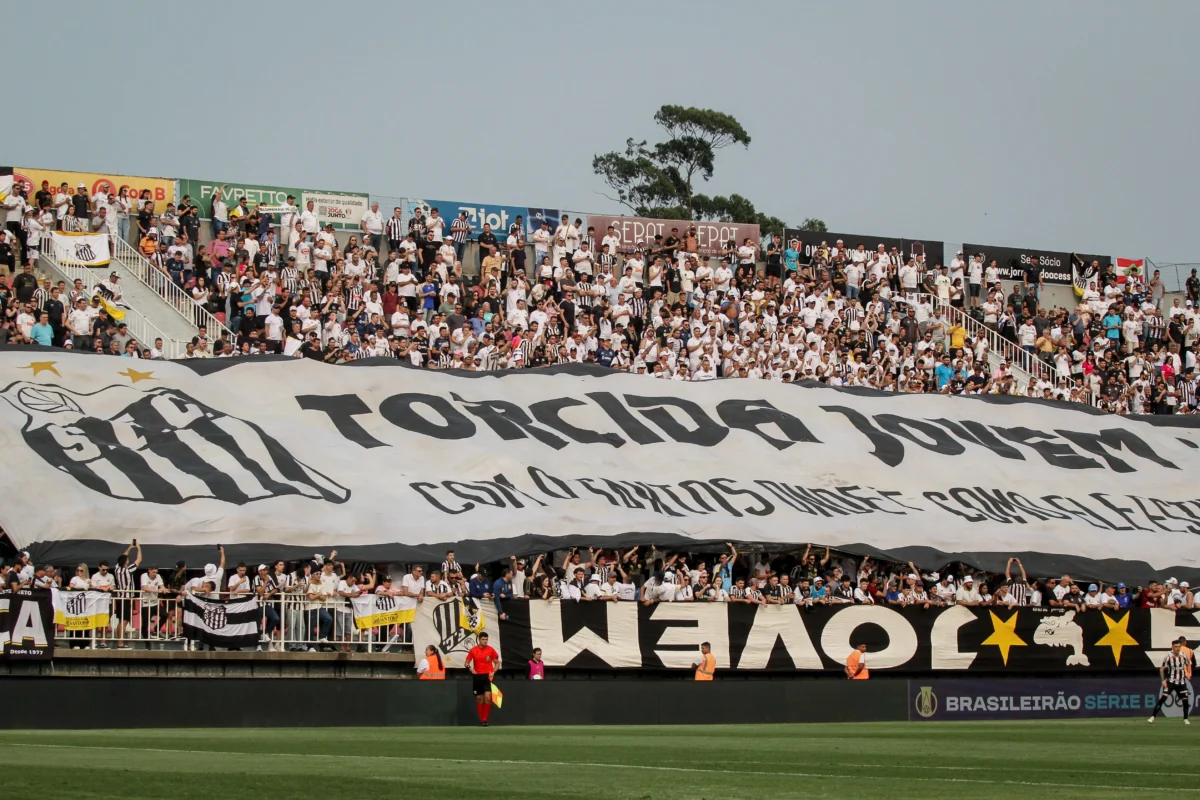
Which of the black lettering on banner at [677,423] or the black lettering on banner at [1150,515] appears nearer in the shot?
the black lettering on banner at [677,423]

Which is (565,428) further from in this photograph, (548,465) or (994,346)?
(994,346)

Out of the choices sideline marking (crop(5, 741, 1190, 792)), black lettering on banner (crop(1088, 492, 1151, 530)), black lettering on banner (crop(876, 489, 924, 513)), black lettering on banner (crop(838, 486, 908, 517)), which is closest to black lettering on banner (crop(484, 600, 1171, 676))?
black lettering on banner (crop(838, 486, 908, 517))

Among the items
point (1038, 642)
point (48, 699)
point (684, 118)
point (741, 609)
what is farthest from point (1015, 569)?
point (684, 118)

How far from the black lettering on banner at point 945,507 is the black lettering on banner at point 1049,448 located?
156 inches

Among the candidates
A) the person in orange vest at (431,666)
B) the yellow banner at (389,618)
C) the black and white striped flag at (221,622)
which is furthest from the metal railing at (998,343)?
the black and white striped flag at (221,622)

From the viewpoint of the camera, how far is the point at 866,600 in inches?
1172

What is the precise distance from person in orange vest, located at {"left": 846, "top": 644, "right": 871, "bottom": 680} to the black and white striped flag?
10.3 metres

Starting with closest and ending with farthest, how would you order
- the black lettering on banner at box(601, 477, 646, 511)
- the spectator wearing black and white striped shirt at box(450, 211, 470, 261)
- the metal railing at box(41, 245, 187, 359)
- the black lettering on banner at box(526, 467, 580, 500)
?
1. the black lettering on banner at box(526, 467, 580, 500)
2. the black lettering on banner at box(601, 477, 646, 511)
3. the metal railing at box(41, 245, 187, 359)
4. the spectator wearing black and white striped shirt at box(450, 211, 470, 261)

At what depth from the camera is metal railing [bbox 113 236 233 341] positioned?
109 feet

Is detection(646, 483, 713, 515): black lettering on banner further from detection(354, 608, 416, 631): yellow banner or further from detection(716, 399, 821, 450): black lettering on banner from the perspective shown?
detection(354, 608, 416, 631): yellow banner

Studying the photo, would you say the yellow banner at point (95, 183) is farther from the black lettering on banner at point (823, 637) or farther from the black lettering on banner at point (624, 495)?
the black lettering on banner at point (823, 637)

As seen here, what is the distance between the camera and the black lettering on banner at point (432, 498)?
2891cm

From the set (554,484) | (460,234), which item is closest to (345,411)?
(554,484)

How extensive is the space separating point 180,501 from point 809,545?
37.6 ft
